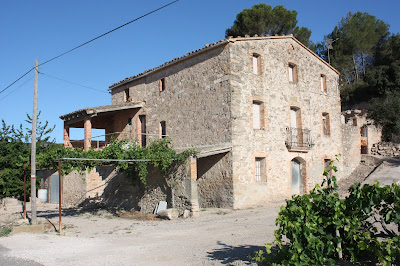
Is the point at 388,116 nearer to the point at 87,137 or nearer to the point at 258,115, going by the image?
the point at 258,115

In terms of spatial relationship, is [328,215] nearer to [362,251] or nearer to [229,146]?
[362,251]

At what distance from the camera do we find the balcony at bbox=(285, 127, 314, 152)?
15861 mm

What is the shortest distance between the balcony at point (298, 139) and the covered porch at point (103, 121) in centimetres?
770

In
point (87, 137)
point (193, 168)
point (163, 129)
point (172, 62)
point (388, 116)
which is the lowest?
point (193, 168)

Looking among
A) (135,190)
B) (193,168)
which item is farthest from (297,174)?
(135,190)

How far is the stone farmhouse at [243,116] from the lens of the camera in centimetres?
1391

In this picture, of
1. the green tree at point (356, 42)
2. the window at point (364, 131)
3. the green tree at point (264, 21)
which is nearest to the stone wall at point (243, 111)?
the window at point (364, 131)

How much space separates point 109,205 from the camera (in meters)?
16.6

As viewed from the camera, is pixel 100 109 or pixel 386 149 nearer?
pixel 100 109

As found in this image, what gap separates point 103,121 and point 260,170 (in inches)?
406

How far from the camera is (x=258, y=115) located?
15047 mm

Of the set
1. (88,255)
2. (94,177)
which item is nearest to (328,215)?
(88,255)

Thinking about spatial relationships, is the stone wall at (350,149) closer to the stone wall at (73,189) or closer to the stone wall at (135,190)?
the stone wall at (135,190)

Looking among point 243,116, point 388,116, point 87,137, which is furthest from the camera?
point 388,116
